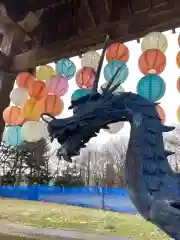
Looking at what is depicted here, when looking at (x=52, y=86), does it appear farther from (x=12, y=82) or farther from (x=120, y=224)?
(x=120, y=224)

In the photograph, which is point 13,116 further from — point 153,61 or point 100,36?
point 153,61

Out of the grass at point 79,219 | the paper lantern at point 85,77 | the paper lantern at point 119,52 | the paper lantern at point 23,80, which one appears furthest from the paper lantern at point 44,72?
the grass at point 79,219

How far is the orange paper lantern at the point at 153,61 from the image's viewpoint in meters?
2.17

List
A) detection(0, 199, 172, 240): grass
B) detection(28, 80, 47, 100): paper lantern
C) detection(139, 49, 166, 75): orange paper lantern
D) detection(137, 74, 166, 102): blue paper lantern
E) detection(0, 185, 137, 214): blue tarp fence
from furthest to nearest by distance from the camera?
detection(0, 185, 137, 214): blue tarp fence < detection(0, 199, 172, 240): grass < detection(28, 80, 47, 100): paper lantern < detection(139, 49, 166, 75): orange paper lantern < detection(137, 74, 166, 102): blue paper lantern

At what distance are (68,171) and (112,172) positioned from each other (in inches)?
130

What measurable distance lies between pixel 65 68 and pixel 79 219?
2585mm

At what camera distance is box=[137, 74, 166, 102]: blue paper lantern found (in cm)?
205

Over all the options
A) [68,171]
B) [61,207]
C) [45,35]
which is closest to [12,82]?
[45,35]

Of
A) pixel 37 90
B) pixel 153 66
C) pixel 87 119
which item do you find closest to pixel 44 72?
pixel 37 90

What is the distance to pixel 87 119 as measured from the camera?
0.90 m

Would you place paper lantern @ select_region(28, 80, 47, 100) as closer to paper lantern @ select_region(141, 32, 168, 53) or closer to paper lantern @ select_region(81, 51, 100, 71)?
paper lantern @ select_region(81, 51, 100, 71)

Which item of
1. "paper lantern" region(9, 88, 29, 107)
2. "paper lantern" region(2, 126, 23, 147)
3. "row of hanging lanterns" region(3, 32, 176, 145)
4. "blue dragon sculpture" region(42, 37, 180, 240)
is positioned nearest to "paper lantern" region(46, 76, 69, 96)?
"row of hanging lanterns" region(3, 32, 176, 145)

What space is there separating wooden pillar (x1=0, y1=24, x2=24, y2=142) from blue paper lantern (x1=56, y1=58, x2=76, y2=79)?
0.43 metres

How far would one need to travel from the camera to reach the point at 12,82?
2525 millimetres
